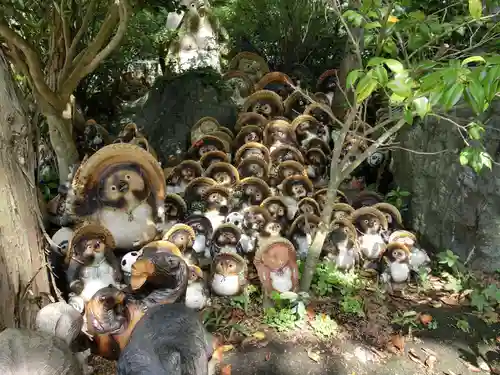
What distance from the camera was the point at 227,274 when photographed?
11.4 feet

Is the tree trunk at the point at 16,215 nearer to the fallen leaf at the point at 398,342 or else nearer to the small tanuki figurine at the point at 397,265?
the fallen leaf at the point at 398,342

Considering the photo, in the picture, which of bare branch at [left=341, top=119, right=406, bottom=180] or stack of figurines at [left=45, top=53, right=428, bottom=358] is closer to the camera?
stack of figurines at [left=45, top=53, right=428, bottom=358]

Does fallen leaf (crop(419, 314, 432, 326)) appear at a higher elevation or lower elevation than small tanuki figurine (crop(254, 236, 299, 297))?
lower

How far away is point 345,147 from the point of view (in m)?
5.16

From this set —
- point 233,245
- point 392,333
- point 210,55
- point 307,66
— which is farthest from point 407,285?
point 210,55

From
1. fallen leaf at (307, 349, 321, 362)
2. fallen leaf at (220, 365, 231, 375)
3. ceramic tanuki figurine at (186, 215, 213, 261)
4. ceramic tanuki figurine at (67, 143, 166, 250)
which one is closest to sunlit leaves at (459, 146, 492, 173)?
fallen leaf at (307, 349, 321, 362)

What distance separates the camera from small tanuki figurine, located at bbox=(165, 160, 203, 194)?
4.82m

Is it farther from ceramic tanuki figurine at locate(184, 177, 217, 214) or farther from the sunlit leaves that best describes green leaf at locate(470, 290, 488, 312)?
ceramic tanuki figurine at locate(184, 177, 217, 214)

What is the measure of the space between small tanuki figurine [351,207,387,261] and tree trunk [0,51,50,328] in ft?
9.00

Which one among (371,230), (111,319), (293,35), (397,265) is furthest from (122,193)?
(293,35)

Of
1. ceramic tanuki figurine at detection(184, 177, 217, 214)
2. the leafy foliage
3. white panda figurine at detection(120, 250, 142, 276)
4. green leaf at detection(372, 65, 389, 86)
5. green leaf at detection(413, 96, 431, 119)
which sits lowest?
white panda figurine at detection(120, 250, 142, 276)

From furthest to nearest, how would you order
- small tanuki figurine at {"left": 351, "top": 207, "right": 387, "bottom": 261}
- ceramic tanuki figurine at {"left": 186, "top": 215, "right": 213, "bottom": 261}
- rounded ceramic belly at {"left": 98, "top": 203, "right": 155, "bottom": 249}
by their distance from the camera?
small tanuki figurine at {"left": 351, "top": 207, "right": 387, "bottom": 261} < ceramic tanuki figurine at {"left": 186, "top": 215, "right": 213, "bottom": 261} < rounded ceramic belly at {"left": 98, "top": 203, "right": 155, "bottom": 249}

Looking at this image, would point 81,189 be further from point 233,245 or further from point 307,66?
point 307,66

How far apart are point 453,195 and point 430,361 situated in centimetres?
178
